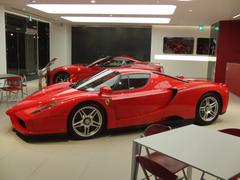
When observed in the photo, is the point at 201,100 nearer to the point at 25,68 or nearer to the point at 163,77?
the point at 163,77

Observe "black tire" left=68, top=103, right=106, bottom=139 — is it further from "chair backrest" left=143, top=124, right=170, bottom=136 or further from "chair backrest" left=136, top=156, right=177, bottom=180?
"chair backrest" left=136, top=156, right=177, bottom=180

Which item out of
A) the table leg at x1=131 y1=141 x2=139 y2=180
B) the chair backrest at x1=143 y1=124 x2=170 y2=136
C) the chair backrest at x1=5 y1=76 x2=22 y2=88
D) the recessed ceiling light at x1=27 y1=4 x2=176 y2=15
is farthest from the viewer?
the recessed ceiling light at x1=27 y1=4 x2=176 y2=15

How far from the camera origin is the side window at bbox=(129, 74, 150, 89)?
452cm

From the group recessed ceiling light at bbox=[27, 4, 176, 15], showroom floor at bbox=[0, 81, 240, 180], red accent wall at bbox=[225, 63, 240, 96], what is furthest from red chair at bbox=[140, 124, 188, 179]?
red accent wall at bbox=[225, 63, 240, 96]

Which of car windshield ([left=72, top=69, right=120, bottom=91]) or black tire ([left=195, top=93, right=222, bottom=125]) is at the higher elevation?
car windshield ([left=72, top=69, right=120, bottom=91])

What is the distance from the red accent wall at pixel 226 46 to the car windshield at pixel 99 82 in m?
7.84

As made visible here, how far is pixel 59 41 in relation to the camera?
14031mm

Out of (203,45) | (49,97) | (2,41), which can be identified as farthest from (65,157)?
(203,45)

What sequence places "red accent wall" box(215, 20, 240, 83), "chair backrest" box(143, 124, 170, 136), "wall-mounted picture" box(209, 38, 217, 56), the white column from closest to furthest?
"chair backrest" box(143, 124, 170, 136) < the white column < "red accent wall" box(215, 20, 240, 83) < "wall-mounted picture" box(209, 38, 217, 56)

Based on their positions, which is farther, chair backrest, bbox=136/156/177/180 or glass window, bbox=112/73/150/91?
glass window, bbox=112/73/150/91

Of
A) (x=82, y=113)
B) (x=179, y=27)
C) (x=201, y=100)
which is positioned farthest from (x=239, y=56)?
(x=82, y=113)

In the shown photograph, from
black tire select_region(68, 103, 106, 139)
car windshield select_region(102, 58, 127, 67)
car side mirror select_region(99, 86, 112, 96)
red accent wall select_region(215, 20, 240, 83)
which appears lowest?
black tire select_region(68, 103, 106, 139)

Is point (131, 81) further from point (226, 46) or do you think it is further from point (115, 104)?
point (226, 46)

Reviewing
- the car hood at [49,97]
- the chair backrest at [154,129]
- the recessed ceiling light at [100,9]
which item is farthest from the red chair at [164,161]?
the recessed ceiling light at [100,9]
